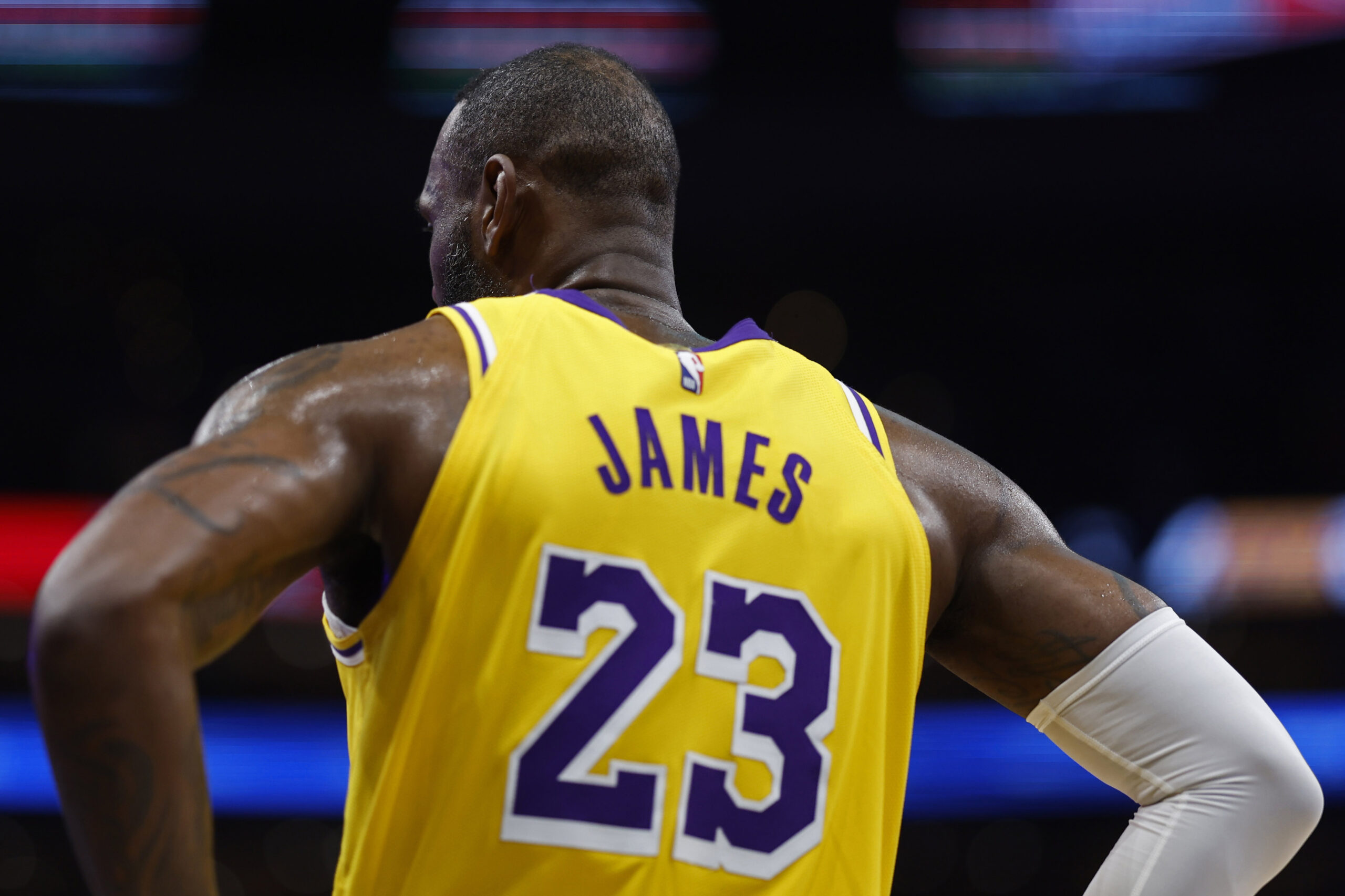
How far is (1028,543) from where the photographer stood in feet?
5.96

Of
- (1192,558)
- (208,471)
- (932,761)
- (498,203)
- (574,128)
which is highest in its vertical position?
(574,128)

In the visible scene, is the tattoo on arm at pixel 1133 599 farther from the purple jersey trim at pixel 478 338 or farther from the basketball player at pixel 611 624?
the purple jersey trim at pixel 478 338

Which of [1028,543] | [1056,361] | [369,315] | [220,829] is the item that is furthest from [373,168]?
[1028,543]

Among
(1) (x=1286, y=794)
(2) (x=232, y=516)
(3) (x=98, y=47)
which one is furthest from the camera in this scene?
(3) (x=98, y=47)

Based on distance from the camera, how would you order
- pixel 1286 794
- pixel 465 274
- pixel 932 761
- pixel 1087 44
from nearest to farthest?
pixel 1286 794, pixel 465 274, pixel 1087 44, pixel 932 761

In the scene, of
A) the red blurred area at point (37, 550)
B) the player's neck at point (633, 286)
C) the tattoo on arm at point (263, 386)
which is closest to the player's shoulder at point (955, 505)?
the player's neck at point (633, 286)

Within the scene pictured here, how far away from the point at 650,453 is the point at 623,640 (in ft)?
0.71

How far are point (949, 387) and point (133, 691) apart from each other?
10641 millimetres

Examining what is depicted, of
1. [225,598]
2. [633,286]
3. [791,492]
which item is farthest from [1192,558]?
[225,598]

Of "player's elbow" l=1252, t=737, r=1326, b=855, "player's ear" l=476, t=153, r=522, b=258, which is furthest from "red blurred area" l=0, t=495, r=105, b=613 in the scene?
"player's elbow" l=1252, t=737, r=1326, b=855

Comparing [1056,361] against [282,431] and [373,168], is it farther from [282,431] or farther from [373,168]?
[282,431]

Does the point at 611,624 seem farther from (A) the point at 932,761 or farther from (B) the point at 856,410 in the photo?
(A) the point at 932,761

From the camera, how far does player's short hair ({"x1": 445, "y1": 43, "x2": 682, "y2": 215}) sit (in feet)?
6.36

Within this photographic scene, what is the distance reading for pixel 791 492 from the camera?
1.63m
